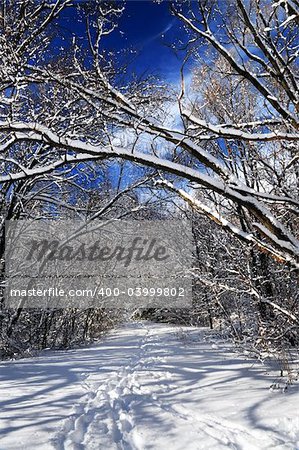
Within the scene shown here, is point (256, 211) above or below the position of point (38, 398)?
above

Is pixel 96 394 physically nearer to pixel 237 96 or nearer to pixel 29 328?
pixel 237 96

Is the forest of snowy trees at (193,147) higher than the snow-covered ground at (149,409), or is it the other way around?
the forest of snowy trees at (193,147)

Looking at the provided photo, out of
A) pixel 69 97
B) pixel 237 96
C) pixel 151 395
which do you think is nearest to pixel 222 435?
pixel 151 395

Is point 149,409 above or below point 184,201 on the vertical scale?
below

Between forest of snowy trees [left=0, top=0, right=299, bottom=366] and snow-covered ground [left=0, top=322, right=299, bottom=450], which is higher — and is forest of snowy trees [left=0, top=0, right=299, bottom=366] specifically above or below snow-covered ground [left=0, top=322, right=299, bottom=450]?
above

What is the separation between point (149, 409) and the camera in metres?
3.80

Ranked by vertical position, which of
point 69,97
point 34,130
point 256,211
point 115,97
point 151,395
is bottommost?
point 151,395

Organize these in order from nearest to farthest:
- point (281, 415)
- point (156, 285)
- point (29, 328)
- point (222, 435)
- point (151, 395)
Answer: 1. point (222, 435)
2. point (281, 415)
3. point (151, 395)
4. point (29, 328)
5. point (156, 285)

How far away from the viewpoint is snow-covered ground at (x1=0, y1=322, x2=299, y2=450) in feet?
9.19

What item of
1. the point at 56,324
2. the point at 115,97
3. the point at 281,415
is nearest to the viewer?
the point at 281,415

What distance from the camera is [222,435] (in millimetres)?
2879

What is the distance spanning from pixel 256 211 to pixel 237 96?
555 cm

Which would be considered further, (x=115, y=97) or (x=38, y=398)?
(x=38, y=398)

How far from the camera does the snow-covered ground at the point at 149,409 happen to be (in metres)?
2.80
